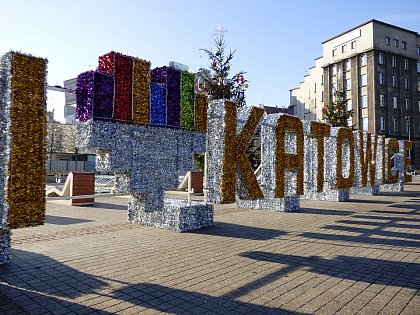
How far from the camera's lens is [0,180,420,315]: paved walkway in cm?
468

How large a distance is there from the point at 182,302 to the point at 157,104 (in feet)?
19.2

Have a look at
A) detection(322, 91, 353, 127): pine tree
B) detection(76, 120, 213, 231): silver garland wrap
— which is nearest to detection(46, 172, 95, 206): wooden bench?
detection(76, 120, 213, 231): silver garland wrap

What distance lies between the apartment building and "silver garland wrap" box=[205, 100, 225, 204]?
4482cm

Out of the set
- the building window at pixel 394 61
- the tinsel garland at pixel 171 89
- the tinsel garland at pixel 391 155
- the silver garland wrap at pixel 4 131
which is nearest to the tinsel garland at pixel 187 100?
the tinsel garland at pixel 171 89

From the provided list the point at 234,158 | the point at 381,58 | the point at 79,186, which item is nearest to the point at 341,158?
the point at 234,158

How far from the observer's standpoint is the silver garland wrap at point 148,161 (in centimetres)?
835

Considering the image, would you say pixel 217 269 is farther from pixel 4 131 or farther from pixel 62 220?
pixel 62 220

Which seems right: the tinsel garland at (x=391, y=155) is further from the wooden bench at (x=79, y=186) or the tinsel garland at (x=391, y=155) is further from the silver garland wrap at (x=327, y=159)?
the wooden bench at (x=79, y=186)

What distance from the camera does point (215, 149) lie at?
976cm

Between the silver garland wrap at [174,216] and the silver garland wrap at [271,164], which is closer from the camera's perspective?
the silver garland wrap at [174,216]

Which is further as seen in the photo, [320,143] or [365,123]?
[365,123]

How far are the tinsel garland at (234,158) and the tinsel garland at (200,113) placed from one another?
1.05 metres

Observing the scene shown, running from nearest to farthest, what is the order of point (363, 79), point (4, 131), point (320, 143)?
point (4, 131), point (320, 143), point (363, 79)

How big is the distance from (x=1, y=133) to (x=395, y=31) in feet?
200
